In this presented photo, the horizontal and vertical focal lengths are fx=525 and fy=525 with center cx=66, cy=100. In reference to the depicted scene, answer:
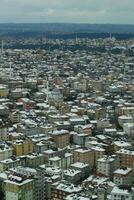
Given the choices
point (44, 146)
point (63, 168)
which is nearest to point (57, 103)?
point (44, 146)

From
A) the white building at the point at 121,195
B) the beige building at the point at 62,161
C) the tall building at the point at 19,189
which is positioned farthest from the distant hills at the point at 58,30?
the white building at the point at 121,195

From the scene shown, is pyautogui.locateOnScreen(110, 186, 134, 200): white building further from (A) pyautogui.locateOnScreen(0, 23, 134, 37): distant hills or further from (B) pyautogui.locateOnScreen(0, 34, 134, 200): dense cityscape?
(A) pyautogui.locateOnScreen(0, 23, 134, 37): distant hills

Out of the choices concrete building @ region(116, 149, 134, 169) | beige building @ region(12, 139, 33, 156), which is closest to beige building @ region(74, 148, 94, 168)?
concrete building @ region(116, 149, 134, 169)

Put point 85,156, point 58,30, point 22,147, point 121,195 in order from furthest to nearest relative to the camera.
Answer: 1. point 58,30
2. point 22,147
3. point 85,156
4. point 121,195

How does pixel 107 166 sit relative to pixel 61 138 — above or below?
above

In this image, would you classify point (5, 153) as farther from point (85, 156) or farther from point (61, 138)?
point (61, 138)

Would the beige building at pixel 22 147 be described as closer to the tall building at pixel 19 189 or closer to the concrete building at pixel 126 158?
the concrete building at pixel 126 158

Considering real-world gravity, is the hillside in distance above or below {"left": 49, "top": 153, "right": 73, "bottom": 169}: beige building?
below

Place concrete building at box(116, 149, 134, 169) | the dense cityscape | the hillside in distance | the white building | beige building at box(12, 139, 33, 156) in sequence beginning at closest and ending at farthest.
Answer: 1. the white building
2. the dense cityscape
3. concrete building at box(116, 149, 134, 169)
4. beige building at box(12, 139, 33, 156)
5. the hillside in distance

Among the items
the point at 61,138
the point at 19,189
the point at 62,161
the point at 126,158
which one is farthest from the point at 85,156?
the point at 19,189

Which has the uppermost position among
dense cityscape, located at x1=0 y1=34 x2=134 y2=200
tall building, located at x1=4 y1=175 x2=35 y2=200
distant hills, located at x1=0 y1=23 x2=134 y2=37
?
tall building, located at x1=4 y1=175 x2=35 y2=200
